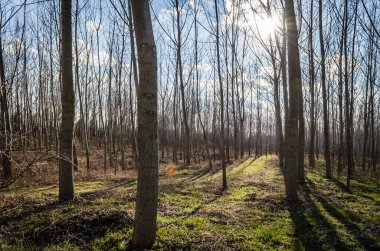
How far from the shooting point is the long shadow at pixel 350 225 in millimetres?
4575

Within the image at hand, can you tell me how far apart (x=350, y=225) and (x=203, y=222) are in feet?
8.81

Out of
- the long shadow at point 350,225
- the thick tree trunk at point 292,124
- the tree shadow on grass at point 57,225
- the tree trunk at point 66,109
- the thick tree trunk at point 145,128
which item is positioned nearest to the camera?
the thick tree trunk at point 145,128

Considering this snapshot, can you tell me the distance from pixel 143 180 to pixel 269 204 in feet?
14.3

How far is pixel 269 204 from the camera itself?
7.18m

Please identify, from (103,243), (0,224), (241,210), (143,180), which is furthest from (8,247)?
(241,210)

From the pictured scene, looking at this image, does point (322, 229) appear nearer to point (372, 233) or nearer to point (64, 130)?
point (372, 233)

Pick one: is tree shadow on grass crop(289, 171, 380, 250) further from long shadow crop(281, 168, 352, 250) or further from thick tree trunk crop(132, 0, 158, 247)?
thick tree trunk crop(132, 0, 158, 247)

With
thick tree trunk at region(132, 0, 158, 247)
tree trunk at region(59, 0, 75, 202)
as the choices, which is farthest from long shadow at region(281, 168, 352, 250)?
tree trunk at region(59, 0, 75, 202)

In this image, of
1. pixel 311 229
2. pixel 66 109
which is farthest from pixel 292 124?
pixel 66 109

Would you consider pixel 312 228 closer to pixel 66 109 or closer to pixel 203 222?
pixel 203 222

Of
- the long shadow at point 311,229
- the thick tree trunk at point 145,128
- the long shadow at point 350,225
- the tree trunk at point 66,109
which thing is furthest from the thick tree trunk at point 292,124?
the tree trunk at point 66,109

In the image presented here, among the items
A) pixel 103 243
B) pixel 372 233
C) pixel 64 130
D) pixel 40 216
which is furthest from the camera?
pixel 64 130

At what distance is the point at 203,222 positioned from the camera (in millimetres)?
5520

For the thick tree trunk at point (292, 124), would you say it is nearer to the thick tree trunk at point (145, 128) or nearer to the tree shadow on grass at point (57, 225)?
the tree shadow on grass at point (57, 225)
